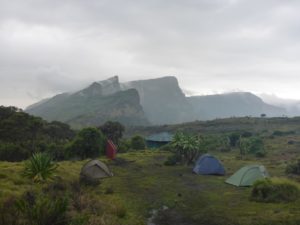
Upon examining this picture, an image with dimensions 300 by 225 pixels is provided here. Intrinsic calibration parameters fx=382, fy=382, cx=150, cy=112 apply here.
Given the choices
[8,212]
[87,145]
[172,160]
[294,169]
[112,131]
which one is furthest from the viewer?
[112,131]

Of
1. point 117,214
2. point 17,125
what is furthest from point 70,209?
point 17,125

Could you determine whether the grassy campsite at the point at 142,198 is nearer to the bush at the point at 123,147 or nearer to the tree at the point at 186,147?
the tree at the point at 186,147

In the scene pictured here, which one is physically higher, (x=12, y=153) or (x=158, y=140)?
(x=158, y=140)

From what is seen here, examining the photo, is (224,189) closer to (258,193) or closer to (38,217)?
(258,193)

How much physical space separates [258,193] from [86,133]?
35004 mm

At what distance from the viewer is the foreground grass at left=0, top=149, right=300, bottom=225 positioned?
65.6 feet

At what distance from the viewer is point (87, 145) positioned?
56.0 meters

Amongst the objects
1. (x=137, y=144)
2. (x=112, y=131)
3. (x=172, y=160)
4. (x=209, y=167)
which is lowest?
(x=172, y=160)

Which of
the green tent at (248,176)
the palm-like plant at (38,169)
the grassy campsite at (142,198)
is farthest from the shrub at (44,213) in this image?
the green tent at (248,176)

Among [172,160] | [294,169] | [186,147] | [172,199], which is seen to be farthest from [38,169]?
[186,147]

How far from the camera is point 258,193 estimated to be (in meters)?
25.8

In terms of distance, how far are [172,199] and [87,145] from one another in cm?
3154

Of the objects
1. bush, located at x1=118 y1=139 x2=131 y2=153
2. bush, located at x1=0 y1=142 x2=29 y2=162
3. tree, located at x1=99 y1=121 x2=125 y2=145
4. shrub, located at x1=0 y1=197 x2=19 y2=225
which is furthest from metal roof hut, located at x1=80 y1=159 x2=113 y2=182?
tree, located at x1=99 y1=121 x2=125 y2=145

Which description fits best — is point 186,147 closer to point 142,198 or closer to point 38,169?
point 142,198
